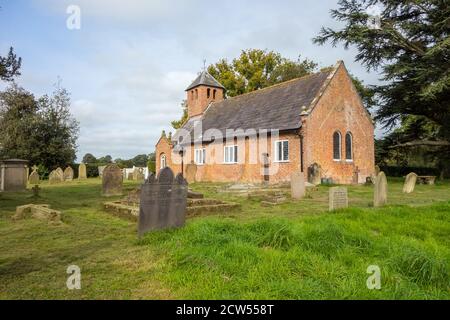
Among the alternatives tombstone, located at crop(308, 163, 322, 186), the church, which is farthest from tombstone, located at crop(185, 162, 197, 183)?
tombstone, located at crop(308, 163, 322, 186)

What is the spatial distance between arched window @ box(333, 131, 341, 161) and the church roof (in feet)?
10.4

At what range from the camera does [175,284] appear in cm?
404

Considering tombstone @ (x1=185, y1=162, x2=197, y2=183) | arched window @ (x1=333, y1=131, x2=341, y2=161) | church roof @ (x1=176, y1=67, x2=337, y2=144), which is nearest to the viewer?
church roof @ (x1=176, y1=67, x2=337, y2=144)

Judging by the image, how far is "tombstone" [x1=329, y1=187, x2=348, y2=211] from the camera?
9672 millimetres

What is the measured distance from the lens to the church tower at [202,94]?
124 feet

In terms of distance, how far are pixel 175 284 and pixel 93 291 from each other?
0.95 m

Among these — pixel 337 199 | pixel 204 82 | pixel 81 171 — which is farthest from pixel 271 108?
pixel 81 171

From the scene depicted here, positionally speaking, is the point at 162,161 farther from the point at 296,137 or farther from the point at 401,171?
the point at 401,171

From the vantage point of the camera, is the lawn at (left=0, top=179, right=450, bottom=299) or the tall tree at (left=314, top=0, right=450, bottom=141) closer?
the lawn at (left=0, top=179, right=450, bottom=299)

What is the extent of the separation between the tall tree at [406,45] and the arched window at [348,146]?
5.21 meters

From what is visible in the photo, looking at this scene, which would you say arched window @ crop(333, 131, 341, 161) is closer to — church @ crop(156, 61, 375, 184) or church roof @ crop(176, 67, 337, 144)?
church @ crop(156, 61, 375, 184)
